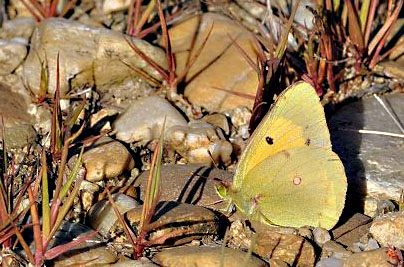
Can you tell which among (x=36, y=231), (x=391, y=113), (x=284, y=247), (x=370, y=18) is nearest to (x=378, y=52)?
(x=370, y=18)

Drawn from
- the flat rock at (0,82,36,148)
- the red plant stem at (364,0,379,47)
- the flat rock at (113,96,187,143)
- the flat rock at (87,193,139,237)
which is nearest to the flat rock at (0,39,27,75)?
the flat rock at (0,82,36,148)

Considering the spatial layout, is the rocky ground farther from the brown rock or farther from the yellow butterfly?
the yellow butterfly

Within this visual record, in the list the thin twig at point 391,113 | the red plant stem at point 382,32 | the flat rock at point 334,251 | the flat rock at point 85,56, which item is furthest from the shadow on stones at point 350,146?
the flat rock at point 85,56

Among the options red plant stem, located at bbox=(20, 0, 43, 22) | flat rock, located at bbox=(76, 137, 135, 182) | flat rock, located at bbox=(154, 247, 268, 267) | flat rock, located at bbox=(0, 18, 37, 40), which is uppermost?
red plant stem, located at bbox=(20, 0, 43, 22)

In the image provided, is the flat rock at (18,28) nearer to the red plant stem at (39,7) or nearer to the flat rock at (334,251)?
the red plant stem at (39,7)

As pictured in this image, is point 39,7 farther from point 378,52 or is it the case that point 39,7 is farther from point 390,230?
point 390,230

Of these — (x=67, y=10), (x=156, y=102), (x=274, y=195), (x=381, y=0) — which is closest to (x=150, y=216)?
(x=274, y=195)
